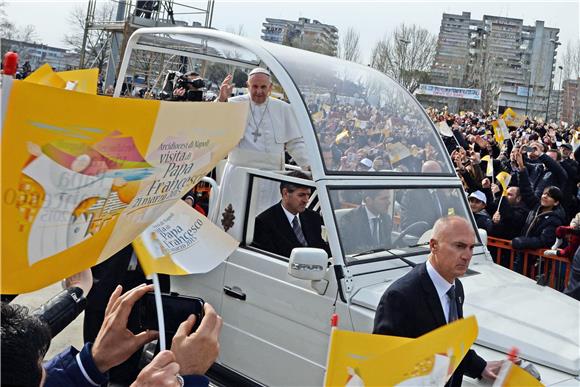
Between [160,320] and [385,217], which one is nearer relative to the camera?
[160,320]

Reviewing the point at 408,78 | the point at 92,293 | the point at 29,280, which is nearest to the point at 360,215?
the point at 92,293

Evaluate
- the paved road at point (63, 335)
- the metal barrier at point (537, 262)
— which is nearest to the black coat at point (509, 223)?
the metal barrier at point (537, 262)

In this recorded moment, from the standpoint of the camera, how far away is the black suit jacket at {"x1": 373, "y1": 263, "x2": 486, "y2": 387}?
9.75 ft

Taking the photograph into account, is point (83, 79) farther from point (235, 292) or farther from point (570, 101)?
point (570, 101)

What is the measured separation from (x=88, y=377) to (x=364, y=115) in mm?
2853

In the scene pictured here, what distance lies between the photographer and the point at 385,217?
403 centimetres

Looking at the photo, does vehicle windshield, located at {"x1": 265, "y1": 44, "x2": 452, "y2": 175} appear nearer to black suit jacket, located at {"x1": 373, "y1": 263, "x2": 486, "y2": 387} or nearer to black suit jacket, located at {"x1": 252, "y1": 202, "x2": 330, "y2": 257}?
black suit jacket, located at {"x1": 252, "y1": 202, "x2": 330, "y2": 257}

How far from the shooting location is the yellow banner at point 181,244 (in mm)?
2631

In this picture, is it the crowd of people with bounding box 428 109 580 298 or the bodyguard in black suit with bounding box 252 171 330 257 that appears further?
the crowd of people with bounding box 428 109 580 298

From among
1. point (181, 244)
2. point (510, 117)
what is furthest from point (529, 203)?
point (510, 117)

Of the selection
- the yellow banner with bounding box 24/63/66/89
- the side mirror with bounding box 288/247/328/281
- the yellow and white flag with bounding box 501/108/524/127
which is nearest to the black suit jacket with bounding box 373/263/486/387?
the side mirror with bounding box 288/247/328/281

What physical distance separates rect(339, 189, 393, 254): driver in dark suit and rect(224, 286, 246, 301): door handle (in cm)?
78

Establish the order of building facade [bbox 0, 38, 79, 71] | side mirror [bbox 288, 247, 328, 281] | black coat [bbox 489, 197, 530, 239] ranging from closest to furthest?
side mirror [bbox 288, 247, 328, 281], black coat [bbox 489, 197, 530, 239], building facade [bbox 0, 38, 79, 71]

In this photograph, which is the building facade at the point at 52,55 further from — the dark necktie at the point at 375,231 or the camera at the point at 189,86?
the dark necktie at the point at 375,231
